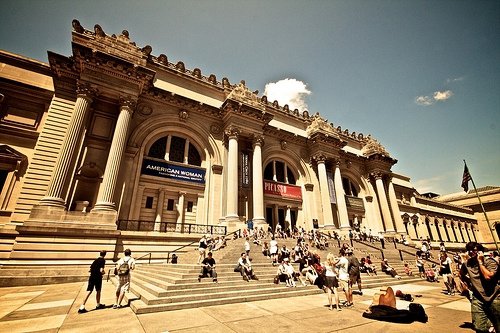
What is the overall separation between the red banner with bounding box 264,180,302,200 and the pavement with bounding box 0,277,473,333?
17.0 metres

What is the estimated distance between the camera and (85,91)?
1595 cm

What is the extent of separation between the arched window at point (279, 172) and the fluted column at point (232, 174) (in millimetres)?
6286

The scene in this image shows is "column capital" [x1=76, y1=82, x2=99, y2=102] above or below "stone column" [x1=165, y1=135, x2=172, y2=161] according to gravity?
above

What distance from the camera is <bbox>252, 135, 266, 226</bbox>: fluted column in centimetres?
2009

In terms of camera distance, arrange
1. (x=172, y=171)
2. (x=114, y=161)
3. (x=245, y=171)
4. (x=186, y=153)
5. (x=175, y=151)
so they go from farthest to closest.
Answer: (x=245, y=171) → (x=186, y=153) → (x=175, y=151) → (x=172, y=171) → (x=114, y=161)

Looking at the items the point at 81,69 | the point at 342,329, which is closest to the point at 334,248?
the point at 342,329

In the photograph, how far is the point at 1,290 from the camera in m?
9.52

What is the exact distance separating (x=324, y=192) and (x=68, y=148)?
24406 millimetres

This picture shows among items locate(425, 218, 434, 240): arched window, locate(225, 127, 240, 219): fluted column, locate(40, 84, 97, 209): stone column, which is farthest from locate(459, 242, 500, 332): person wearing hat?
locate(425, 218, 434, 240): arched window

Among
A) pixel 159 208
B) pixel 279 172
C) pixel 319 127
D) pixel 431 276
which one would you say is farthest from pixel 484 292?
pixel 319 127

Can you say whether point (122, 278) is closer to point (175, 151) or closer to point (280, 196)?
point (175, 151)

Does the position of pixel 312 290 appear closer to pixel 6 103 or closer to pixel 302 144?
pixel 302 144

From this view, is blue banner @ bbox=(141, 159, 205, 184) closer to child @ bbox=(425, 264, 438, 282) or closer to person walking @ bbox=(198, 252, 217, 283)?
person walking @ bbox=(198, 252, 217, 283)

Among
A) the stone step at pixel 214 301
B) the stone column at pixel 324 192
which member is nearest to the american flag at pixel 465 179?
the stone step at pixel 214 301
